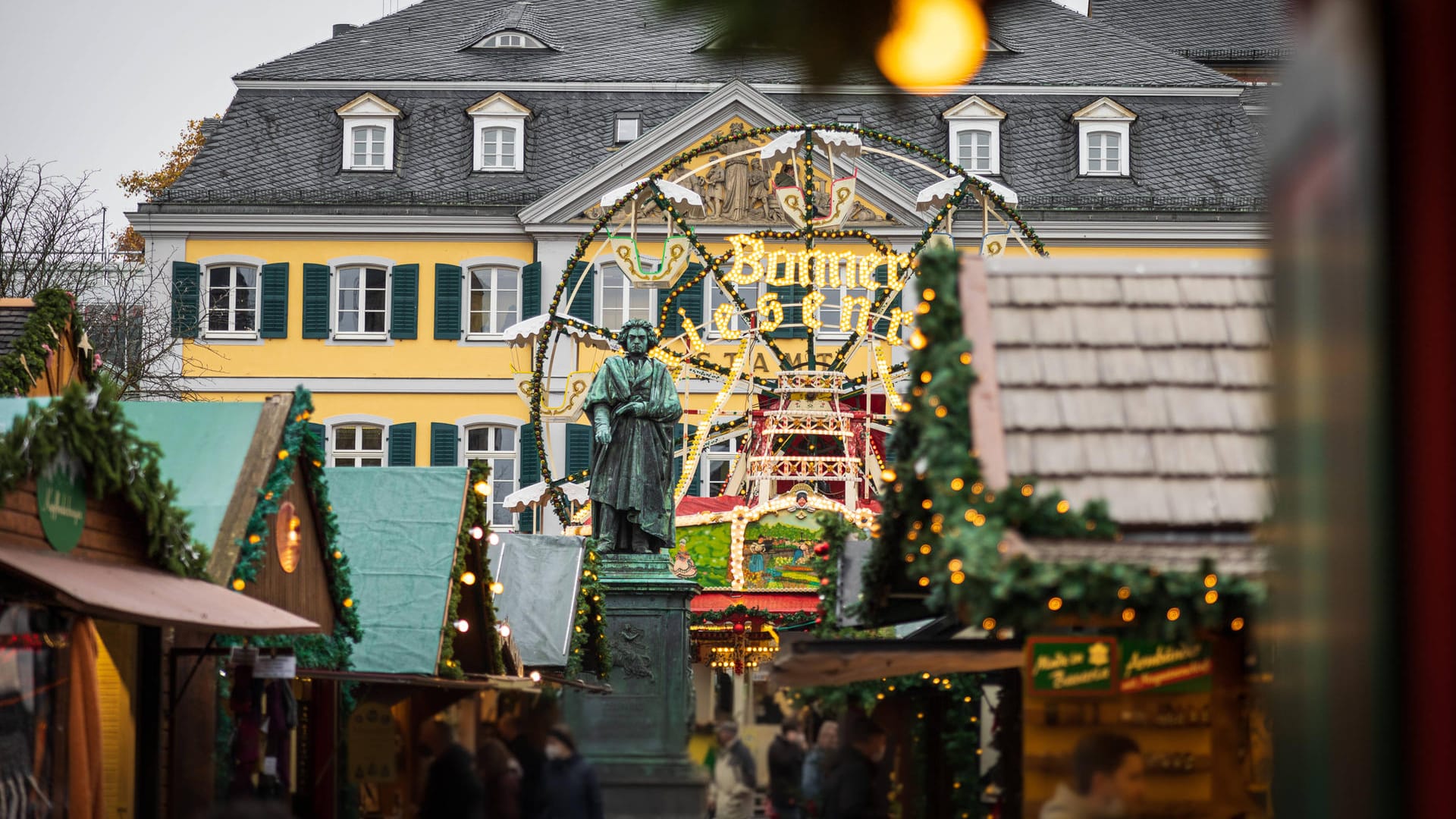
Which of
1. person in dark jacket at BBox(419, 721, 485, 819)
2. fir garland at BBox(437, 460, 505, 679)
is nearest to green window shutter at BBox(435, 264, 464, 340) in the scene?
fir garland at BBox(437, 460, 505, 679)

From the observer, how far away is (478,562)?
51.3 feet

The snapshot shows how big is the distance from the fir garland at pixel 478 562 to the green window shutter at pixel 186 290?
25.4 metres

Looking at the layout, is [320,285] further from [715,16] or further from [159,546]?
[715,16]

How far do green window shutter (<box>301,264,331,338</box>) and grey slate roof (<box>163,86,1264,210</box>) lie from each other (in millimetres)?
1497

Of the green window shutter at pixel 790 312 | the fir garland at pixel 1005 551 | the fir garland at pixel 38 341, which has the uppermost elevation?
the green window shutter at pixel 790 312

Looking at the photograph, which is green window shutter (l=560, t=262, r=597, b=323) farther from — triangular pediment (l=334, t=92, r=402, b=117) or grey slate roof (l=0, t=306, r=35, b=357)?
grey slate roof (l=0, t=306, r=35, b=357)

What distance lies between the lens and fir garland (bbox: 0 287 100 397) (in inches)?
681

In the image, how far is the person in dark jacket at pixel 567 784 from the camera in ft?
31.1

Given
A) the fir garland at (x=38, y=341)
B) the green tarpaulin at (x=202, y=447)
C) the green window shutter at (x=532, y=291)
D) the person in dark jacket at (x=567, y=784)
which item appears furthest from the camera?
the green window shutter at (x=532, y=291)

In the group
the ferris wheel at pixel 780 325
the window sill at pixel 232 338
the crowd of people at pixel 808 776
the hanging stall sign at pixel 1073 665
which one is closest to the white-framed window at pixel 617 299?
the window sill at pixel 232 338

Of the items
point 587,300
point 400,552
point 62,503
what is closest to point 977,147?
point 587,300

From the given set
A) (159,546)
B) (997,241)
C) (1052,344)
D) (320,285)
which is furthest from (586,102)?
(1052,344)

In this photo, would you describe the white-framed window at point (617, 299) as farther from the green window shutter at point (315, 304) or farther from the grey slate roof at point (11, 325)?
the grey slate roof at point (11, 325)

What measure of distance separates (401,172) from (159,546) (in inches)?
1266
